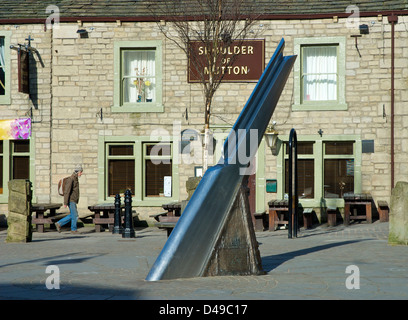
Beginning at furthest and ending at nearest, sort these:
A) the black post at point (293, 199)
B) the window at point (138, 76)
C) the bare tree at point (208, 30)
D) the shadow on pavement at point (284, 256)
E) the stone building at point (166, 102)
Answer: the window at point (138, 76), the stone building at point (166, 102), the bare tree at point (208, 30), the black post at point (293, 199), the shadow on pavement at point (284, 256)

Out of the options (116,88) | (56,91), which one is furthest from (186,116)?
(56,91)

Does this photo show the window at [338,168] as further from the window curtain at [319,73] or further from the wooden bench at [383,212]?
the window curtain at [319,73]

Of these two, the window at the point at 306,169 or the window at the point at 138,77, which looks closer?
the window at the point at 306,169

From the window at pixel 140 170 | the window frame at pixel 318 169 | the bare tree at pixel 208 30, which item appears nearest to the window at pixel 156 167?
the window at pixel 140 170

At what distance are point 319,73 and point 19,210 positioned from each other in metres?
9.83

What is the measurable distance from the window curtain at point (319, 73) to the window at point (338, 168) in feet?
4.80

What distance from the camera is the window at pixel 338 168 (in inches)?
749

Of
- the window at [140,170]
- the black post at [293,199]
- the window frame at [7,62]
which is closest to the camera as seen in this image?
the black post at [293,199]

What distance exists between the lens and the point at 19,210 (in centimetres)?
1367

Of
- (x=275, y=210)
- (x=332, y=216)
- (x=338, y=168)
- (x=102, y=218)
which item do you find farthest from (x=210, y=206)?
(x=338, y=168)

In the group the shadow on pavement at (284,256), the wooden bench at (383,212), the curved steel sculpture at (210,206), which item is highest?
the curved steel sculpture at (210,206)

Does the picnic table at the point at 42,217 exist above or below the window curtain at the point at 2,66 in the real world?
below

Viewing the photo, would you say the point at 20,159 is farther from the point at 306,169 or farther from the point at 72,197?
the point at 306,169
